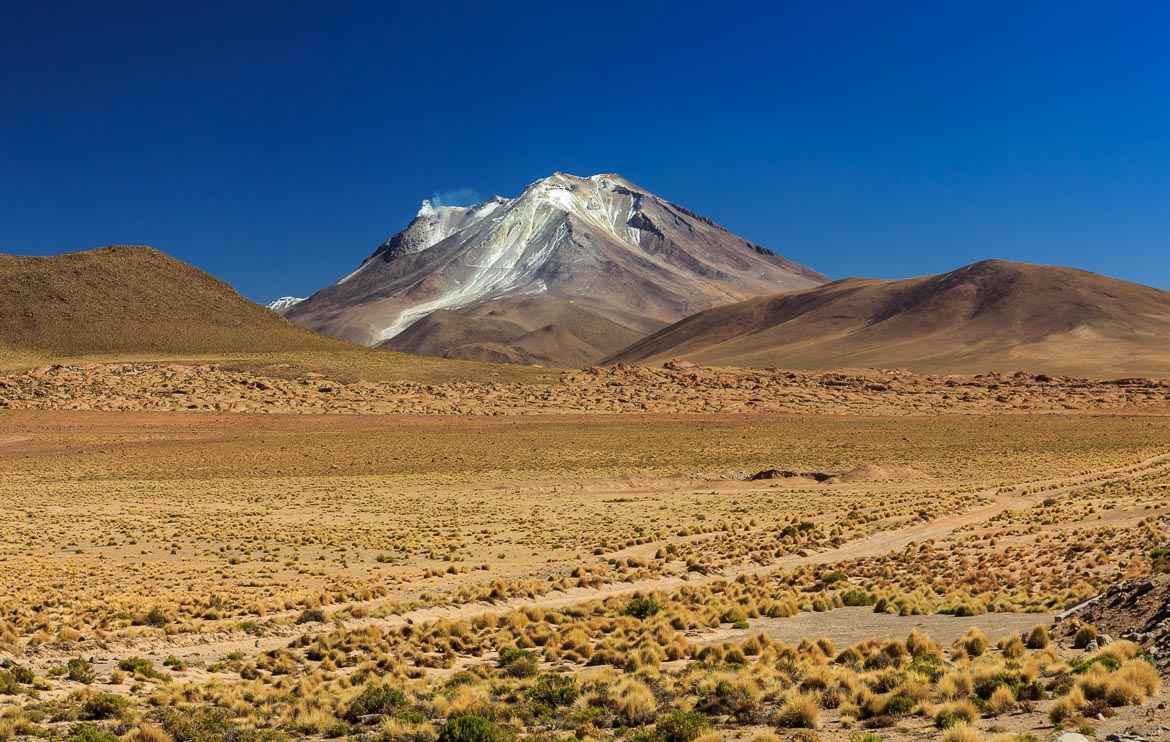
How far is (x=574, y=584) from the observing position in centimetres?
2455

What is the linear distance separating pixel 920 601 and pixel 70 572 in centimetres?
2011

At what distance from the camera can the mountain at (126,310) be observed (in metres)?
109

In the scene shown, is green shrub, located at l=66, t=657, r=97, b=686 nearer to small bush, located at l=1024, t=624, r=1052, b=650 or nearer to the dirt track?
the dirt track

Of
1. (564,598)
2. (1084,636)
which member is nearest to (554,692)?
(1084,636)

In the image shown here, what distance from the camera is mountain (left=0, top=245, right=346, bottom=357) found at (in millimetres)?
108875

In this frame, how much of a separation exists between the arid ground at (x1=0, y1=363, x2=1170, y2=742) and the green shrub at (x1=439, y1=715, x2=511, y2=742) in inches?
10.4

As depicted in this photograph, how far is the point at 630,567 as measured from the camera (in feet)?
88.7

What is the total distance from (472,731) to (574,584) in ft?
43.4

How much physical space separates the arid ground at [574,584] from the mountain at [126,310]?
138 ft

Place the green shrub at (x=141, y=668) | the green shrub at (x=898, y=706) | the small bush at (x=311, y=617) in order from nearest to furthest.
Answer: the green shrub at (x=898, y=706)
the green shrub at (x=141, y=668)
the small bush at (x=311, y=617)

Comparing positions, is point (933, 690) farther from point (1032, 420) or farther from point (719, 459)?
point (1032, 420)

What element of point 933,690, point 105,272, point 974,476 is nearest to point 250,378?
point 105,272

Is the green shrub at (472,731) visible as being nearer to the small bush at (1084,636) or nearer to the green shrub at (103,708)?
the green shrub at (103,708)

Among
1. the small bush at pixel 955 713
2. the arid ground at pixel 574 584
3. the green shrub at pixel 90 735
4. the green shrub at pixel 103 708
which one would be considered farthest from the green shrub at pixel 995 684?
the green shrub at pixel 103 708
